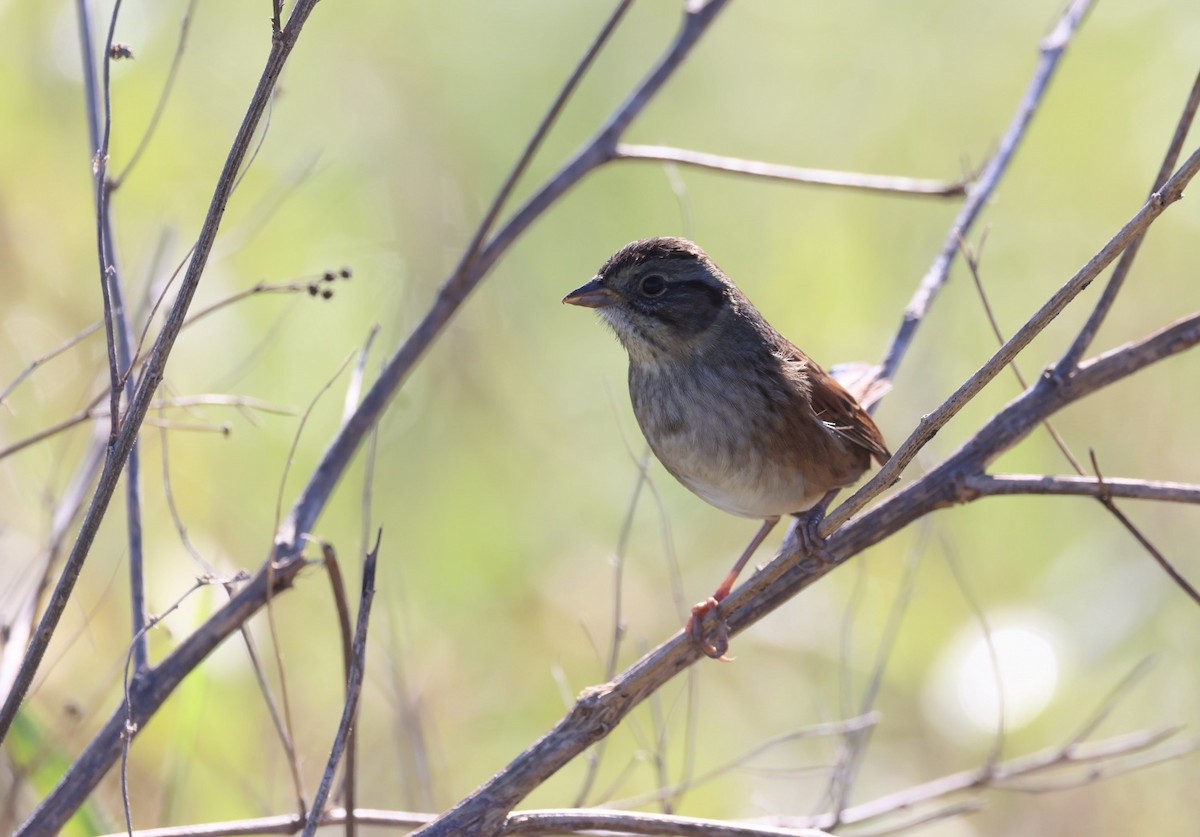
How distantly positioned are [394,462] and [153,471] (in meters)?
0.91

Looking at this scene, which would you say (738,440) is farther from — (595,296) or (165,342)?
(165,342)

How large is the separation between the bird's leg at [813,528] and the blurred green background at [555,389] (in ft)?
1.59

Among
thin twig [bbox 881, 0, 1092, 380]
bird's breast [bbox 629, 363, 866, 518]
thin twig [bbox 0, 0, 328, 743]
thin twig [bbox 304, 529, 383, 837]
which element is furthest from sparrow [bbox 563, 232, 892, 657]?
thin twig [bbox 0, 0, 328, 743]

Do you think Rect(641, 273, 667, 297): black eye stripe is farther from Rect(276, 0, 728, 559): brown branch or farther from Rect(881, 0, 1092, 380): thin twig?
Rect(881, 0, 1092, 380): thin twig

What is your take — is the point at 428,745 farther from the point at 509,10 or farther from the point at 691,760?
the point at 509,10

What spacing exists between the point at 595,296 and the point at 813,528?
1.06 metres

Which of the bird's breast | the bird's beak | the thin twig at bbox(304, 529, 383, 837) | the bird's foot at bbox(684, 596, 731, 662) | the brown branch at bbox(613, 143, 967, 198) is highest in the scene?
the brown branch at bbox(613, 143, 967, 198)

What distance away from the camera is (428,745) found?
A: 417 centimetres

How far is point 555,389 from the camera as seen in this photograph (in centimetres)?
511

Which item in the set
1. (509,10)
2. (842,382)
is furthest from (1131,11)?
(842,382)

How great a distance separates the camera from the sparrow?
3154 mm

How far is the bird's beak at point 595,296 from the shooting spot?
3.29 meters

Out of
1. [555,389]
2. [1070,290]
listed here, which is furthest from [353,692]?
[555,389]

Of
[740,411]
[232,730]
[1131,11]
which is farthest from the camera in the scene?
[1131,11]
